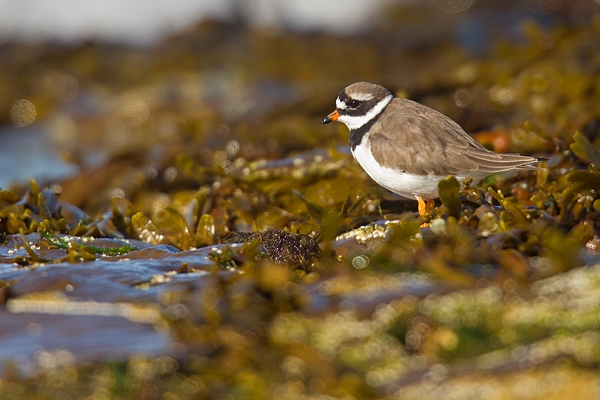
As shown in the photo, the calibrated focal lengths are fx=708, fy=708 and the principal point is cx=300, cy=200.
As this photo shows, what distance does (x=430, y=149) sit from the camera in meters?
4.55

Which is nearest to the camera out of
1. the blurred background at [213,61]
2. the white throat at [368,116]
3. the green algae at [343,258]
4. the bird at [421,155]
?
the green algae at [343,258]

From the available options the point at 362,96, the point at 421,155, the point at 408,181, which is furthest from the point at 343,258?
the point at 362,96

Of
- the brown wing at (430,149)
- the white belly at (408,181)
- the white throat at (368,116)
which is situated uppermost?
the white throat at (368,116)

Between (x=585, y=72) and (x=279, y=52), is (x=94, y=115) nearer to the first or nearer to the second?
(x=279, y=52)

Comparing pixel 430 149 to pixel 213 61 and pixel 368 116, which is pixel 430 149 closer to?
pixel 368 116

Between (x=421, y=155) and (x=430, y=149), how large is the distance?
0.07m

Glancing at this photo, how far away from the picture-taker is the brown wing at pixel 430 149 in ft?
14.8

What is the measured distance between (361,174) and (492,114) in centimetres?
208

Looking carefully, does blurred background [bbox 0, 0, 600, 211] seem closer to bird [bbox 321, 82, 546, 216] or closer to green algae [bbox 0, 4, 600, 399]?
green algae [bbox 0, 4, 600, 399]

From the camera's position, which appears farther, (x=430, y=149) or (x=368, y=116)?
(x=368, y=116)

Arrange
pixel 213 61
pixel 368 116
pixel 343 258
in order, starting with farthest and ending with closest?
pixel 213 61, pixel 368 116, pixel 343 258

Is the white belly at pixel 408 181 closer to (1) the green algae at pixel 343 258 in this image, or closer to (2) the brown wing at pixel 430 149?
(2) the brown wing at pixel 430 149

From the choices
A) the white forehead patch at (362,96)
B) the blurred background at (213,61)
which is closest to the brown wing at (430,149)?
the white forehead patch at (362,96)

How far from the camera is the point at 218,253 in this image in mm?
3305
